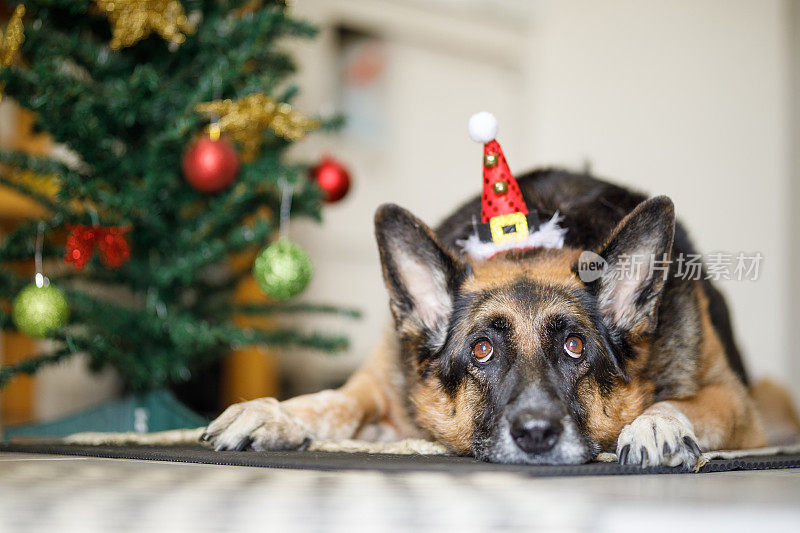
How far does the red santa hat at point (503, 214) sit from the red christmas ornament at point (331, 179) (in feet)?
3.12

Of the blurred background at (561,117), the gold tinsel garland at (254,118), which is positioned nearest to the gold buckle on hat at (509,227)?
the gold tinsel garland at (254,118)

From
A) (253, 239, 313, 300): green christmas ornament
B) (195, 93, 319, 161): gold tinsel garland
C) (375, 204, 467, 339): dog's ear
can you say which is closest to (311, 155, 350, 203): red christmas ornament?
(195, 93, 319, 161): gold tinsel garland

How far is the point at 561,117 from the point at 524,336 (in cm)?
475

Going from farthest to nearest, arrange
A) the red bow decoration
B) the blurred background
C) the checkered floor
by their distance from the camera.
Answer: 1. the blurred background
2. the red bow decoration
3. the checkered floor

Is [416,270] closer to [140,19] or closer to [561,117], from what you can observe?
[140,19]

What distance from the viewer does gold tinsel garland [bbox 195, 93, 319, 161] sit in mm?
2576

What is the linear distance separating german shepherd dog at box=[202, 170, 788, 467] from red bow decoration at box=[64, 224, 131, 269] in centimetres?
91

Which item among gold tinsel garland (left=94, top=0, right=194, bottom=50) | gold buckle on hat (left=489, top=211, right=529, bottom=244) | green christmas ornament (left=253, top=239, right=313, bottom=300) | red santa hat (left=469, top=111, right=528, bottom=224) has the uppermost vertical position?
gold tinsel garland (left=94, top=0, right=194, bottom=50)

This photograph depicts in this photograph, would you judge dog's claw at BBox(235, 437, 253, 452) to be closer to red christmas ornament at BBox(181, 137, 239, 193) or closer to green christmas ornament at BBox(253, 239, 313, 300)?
green christmas ornament at BBox(253, 239, 313, 300)

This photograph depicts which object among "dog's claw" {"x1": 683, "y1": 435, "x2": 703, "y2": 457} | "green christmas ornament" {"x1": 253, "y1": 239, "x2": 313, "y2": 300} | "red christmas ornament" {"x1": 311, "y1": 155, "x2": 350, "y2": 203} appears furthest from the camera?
"red christmas ornament" {"x1": 311, "y1": 155, "x2": 350, "y2": 203}

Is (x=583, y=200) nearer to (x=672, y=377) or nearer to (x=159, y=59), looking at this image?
(x=672, y=377)

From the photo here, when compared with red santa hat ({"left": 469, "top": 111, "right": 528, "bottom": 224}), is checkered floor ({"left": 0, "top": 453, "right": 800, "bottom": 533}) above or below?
below

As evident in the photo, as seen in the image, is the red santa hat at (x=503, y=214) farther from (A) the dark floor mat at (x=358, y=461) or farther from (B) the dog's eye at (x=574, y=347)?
(A) the dark floor mat at (x=358, y=461)

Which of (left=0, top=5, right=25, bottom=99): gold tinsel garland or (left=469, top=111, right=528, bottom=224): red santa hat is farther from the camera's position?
(left=0, top=5, right=25, bottom=99): gold tinsel garland
